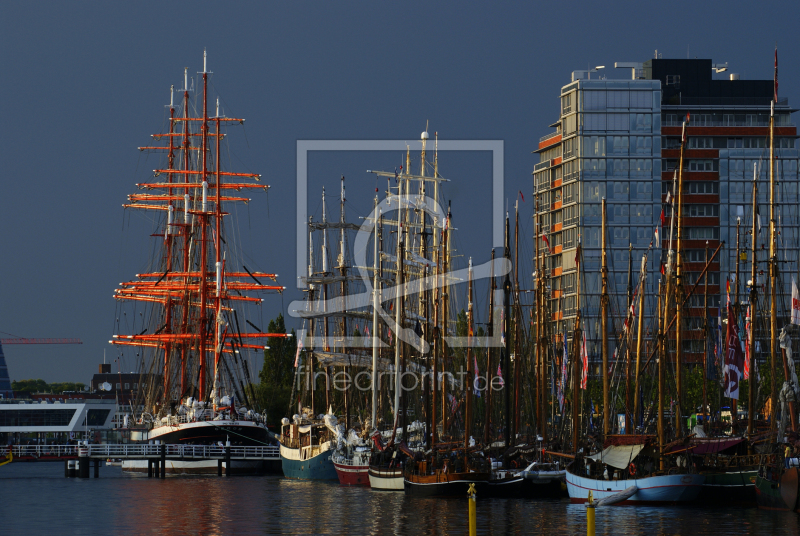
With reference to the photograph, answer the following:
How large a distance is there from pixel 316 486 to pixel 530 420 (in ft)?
51.4

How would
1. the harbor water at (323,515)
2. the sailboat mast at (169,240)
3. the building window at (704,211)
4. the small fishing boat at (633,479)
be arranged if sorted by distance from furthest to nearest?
the building window at (704,211), the sailboat mast at (169,240), the small fishing boat at (633,479), the harbor water at (323,515)

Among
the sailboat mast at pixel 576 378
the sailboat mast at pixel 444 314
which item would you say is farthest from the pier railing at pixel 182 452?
the sailboat mast at pixel 576 378

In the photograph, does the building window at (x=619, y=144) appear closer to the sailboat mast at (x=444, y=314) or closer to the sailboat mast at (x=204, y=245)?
the sailboat mast at (x=204, y=245)

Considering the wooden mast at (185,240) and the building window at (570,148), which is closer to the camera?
the wooden mast at (185,240)

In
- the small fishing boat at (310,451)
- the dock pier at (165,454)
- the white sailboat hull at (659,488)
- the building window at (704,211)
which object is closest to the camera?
the white sailboat hull at (659,488)

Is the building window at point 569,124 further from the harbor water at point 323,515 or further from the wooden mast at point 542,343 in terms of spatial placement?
the harbor water at point 323,515

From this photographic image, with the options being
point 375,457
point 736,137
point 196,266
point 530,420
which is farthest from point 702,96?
point 375,457

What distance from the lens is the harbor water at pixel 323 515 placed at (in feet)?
173

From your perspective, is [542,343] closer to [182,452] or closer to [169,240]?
[182,452]

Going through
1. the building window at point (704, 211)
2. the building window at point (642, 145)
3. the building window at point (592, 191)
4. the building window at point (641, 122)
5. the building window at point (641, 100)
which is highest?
the building window at point (641, 100)

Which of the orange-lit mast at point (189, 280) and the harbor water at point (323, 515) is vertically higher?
the orange-lit mast at point (189, 280)

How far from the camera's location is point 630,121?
168000mm

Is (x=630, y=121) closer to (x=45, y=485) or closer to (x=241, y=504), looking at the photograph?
(x=45, y=485)

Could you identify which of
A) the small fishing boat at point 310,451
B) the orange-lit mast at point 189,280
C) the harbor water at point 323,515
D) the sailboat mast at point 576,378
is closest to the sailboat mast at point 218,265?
the orange-lit mast at point 189,280
